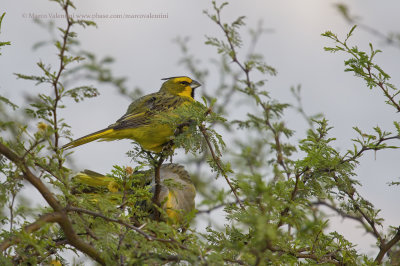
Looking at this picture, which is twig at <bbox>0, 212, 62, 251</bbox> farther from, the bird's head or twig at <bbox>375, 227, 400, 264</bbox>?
the bird's head

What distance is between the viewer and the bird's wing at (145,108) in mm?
4559

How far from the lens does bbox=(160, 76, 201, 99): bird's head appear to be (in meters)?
5.88

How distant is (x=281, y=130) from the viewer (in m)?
4.96

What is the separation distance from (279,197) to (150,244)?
665 millimetres

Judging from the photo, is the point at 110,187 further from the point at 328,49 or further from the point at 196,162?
the point at 196,162

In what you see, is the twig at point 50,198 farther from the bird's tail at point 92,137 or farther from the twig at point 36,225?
the bird's tail at point 92,137

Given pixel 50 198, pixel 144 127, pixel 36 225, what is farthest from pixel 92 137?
A: pixel 36 225

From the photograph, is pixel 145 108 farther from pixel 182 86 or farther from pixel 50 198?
pixel 50 198

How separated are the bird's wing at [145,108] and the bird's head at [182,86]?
0.54 m

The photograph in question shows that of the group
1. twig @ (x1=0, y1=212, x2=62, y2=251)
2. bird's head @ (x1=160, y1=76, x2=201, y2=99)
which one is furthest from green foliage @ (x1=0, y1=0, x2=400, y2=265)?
bird's head @ (x1=160, y1=76, x2=201, y2=99)

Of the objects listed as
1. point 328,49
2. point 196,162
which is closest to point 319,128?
point 328,49

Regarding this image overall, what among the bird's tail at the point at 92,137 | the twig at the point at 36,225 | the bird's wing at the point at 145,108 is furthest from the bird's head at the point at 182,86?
the twig at the point at 36,225

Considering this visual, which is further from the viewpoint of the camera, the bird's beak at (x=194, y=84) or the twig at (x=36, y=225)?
the bird's beak at (x=194, y=84)

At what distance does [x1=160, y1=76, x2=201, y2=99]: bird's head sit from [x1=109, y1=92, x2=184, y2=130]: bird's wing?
54cm
